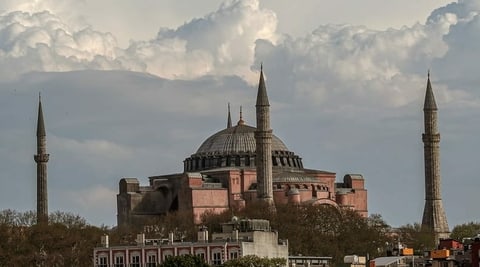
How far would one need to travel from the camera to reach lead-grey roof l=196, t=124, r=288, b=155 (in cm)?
17825

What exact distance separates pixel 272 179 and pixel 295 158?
597 inches

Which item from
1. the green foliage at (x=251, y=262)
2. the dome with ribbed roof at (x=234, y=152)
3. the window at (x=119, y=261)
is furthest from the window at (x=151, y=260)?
the dome with ribbed roof at (x=234, y=152)

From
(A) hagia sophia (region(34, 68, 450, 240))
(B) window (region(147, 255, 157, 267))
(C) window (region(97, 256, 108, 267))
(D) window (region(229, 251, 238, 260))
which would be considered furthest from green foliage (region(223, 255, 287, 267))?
(A) hagia sophia (region(34, 68, 450, 240))

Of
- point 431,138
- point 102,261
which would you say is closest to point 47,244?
point 102,261

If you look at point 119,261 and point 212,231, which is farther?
point 212,231

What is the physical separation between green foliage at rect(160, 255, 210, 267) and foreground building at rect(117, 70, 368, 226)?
183 ft

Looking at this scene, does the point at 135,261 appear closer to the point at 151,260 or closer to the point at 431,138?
the point at 151,260

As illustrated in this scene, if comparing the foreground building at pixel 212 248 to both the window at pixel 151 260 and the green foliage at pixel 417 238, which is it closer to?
the window at pixel 151 260

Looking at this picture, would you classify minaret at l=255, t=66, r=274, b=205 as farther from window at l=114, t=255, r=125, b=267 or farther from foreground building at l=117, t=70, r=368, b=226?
window at l=114, t=255, r=125, b=267

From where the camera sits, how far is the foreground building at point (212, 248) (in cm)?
11212

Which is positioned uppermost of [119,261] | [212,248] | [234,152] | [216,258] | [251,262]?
[234,152]

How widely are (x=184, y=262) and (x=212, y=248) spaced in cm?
881

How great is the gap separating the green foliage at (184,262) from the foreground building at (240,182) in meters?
55.8

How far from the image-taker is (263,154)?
161 metres
